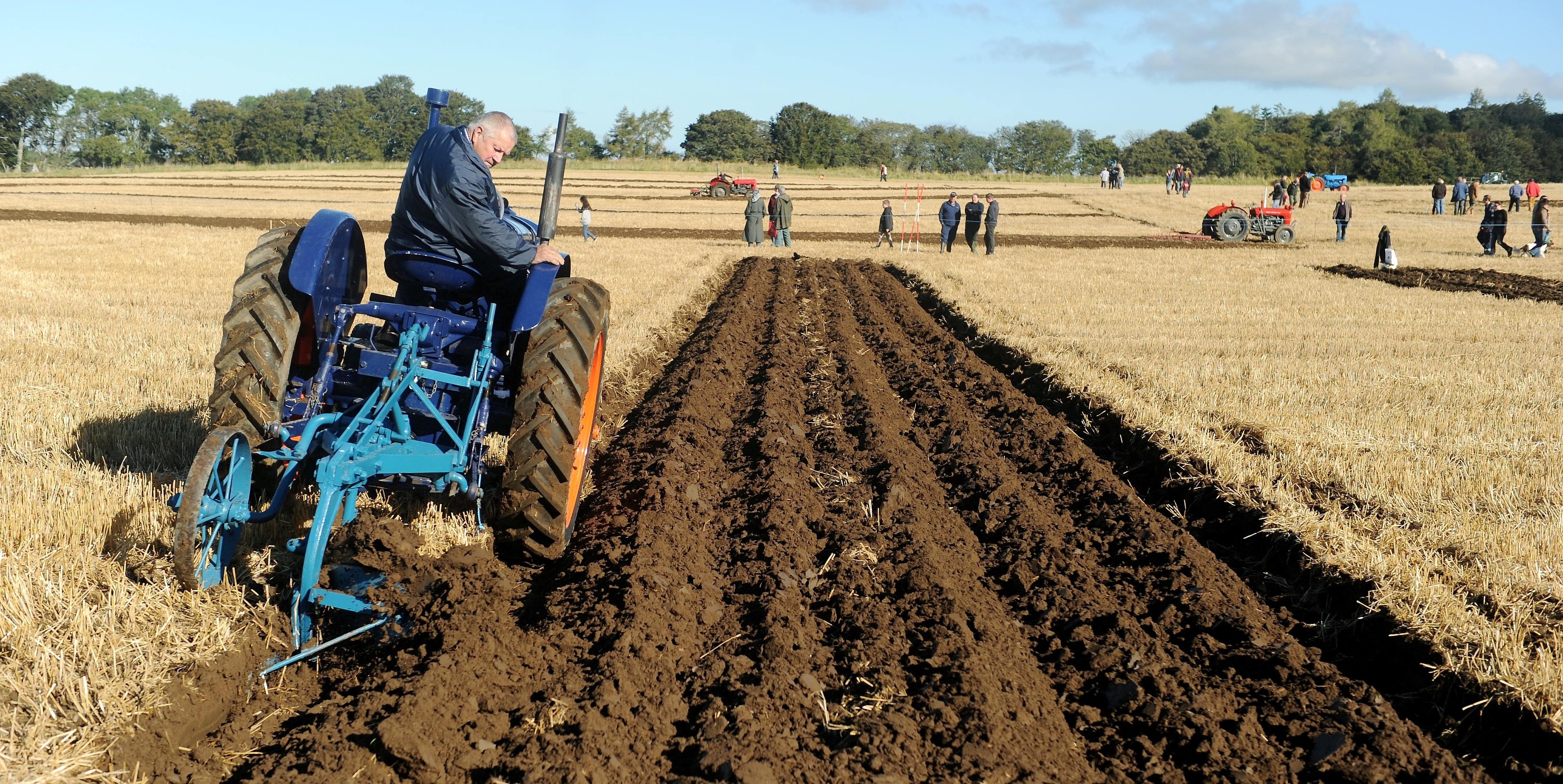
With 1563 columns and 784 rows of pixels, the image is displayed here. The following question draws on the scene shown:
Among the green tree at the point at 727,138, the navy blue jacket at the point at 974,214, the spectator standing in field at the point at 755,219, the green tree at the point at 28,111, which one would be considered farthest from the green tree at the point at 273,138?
the navy blue jacket at the point at 974,214

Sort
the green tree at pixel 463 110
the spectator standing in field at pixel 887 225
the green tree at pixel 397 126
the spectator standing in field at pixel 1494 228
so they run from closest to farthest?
the spectator standing in field at pixel 1494 228 < the spectator standing in field at pixel 887 225 < the green tree at pixel 463 110 < the green tree at pixel 397 126

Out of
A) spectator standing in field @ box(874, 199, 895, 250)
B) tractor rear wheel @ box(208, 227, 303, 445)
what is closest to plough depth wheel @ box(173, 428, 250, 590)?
tractor rear wheel @ box(208, 227, 303, 445)

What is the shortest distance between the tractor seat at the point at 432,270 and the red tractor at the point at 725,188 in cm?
4285

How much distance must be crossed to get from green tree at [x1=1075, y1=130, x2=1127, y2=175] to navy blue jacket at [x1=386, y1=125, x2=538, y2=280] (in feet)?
328

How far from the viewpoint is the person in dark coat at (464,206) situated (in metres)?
4.27

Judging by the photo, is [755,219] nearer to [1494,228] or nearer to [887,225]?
[887,225]

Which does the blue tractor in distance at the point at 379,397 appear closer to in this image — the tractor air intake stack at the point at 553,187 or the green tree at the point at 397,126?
the tractor air intake stack at the point at 553,187

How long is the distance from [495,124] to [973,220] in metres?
20.6

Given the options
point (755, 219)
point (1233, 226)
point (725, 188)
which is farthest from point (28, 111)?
point (1233, 226)

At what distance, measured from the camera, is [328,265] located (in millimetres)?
4621

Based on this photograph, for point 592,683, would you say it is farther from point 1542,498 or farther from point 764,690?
point 1542,498

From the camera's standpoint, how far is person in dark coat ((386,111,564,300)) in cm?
427

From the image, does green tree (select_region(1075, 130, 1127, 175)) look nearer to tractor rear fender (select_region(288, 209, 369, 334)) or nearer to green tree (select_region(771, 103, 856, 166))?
green tree (select_region(771, 103, 856, 166))

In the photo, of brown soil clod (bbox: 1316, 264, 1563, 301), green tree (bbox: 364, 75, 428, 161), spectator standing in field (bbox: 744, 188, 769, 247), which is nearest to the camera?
brown soil clod (bbox: 1316, 264, 1563, 301)
